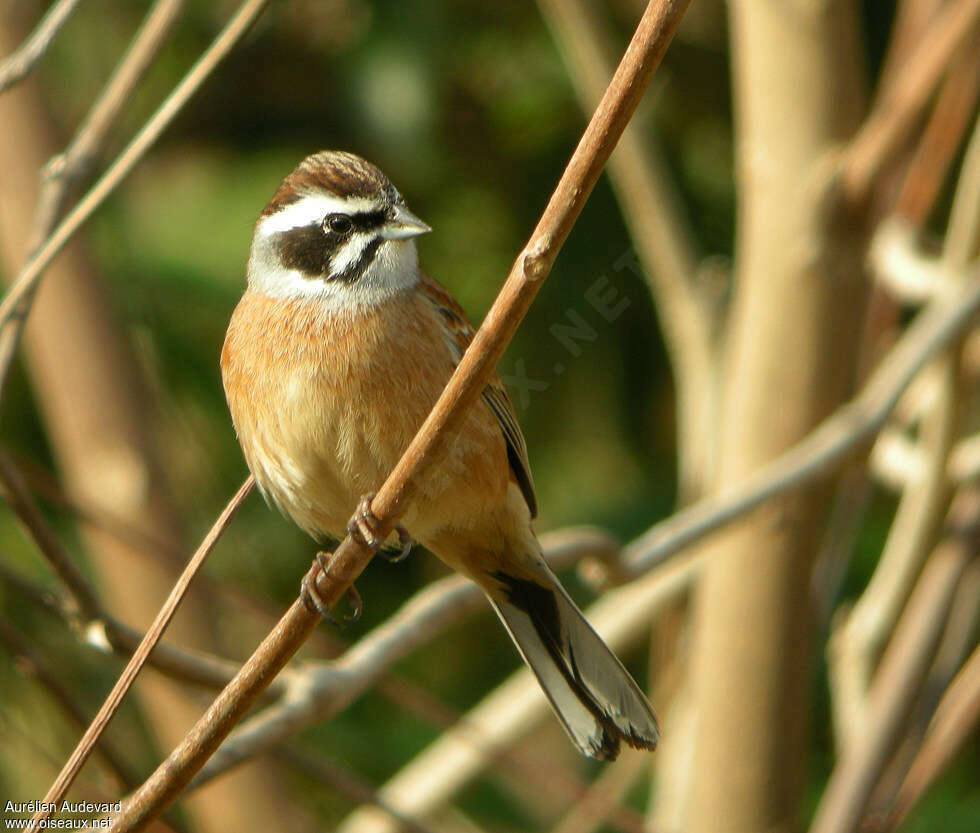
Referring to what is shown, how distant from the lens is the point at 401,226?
9.30 ft

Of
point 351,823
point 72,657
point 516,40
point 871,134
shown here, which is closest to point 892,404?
point 871,134

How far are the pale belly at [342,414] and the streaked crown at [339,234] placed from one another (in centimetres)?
8

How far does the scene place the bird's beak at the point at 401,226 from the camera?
2.80 meters

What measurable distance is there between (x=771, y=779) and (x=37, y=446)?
3089 mm

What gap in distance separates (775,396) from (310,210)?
135 cm

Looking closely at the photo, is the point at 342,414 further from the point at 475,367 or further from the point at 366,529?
the point at 475,367

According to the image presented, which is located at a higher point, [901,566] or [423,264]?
[901,566]

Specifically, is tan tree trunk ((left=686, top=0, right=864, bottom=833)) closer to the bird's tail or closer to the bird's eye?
the bird's tail

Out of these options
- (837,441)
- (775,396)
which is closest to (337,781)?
(837,441)

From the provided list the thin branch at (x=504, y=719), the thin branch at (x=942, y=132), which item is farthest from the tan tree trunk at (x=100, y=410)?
the thin branch at (x=942, y=132)

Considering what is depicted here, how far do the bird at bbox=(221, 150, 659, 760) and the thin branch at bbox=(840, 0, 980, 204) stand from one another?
1.10 metres

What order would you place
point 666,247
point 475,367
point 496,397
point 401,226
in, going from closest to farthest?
point 475,367, point 401,226, point 496,397, point 666,247

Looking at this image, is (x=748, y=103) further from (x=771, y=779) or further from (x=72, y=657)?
(x=72, y=657)

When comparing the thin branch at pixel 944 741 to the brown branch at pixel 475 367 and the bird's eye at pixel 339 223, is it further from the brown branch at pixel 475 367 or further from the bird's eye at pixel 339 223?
the brown branch at pixel 475 367
